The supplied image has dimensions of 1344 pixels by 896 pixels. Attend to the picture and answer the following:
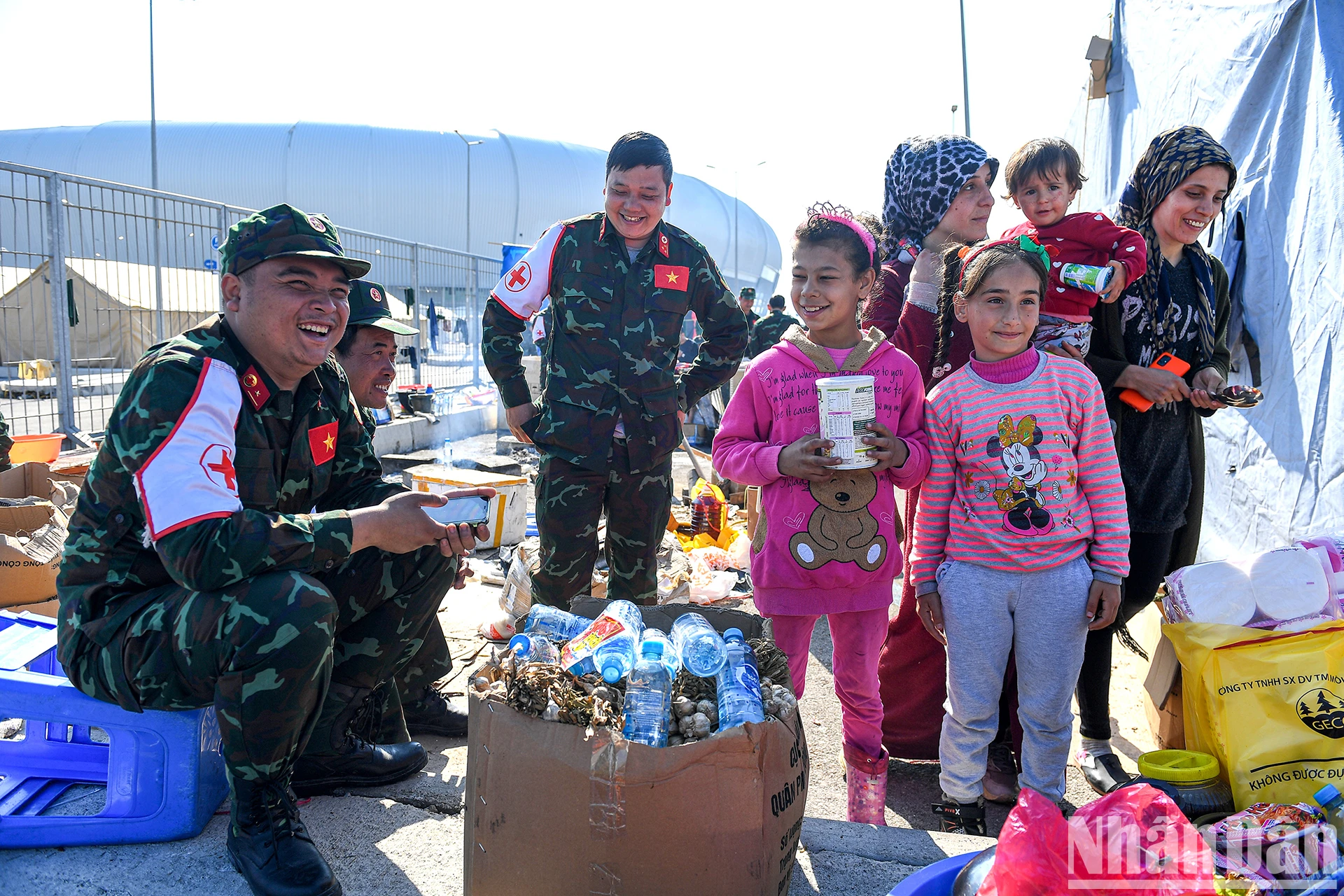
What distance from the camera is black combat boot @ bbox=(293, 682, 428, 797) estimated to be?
248 cm

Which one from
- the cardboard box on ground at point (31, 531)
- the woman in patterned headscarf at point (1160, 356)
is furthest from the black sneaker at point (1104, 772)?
the cardboard box on ground at point (31, 531)

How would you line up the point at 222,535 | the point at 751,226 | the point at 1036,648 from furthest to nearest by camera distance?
the point at 751,226 → the point at 1036,648 → the point at 222,535

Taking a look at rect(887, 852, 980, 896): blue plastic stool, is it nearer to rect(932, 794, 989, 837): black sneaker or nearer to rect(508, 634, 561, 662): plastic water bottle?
rect(932, 794, 989, 837): black sneaker

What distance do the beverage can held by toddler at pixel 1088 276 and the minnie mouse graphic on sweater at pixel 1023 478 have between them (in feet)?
1.90

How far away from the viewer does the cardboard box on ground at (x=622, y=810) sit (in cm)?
171

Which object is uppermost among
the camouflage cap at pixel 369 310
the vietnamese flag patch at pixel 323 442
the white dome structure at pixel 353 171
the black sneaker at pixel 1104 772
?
the white dome structure at pixel 353 171

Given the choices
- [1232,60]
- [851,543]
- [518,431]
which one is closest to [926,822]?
[851,543]

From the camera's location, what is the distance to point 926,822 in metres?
2.77

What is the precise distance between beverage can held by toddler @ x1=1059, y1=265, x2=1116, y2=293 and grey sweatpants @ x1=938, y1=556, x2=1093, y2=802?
90 cm

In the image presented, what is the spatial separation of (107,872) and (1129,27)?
704 cm

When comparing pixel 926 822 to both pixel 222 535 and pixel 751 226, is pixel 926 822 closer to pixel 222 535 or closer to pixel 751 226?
pixel 222 535

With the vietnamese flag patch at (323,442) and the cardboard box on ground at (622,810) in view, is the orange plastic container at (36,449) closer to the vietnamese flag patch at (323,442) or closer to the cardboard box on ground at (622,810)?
the vietnamese flag patch at (323,442)

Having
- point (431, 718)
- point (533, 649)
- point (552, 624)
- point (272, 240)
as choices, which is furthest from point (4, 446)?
point (533, 649)

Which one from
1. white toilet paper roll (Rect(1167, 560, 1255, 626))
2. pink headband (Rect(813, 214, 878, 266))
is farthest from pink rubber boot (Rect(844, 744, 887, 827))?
pink headband (Rect(813, 214, 878, 266))
